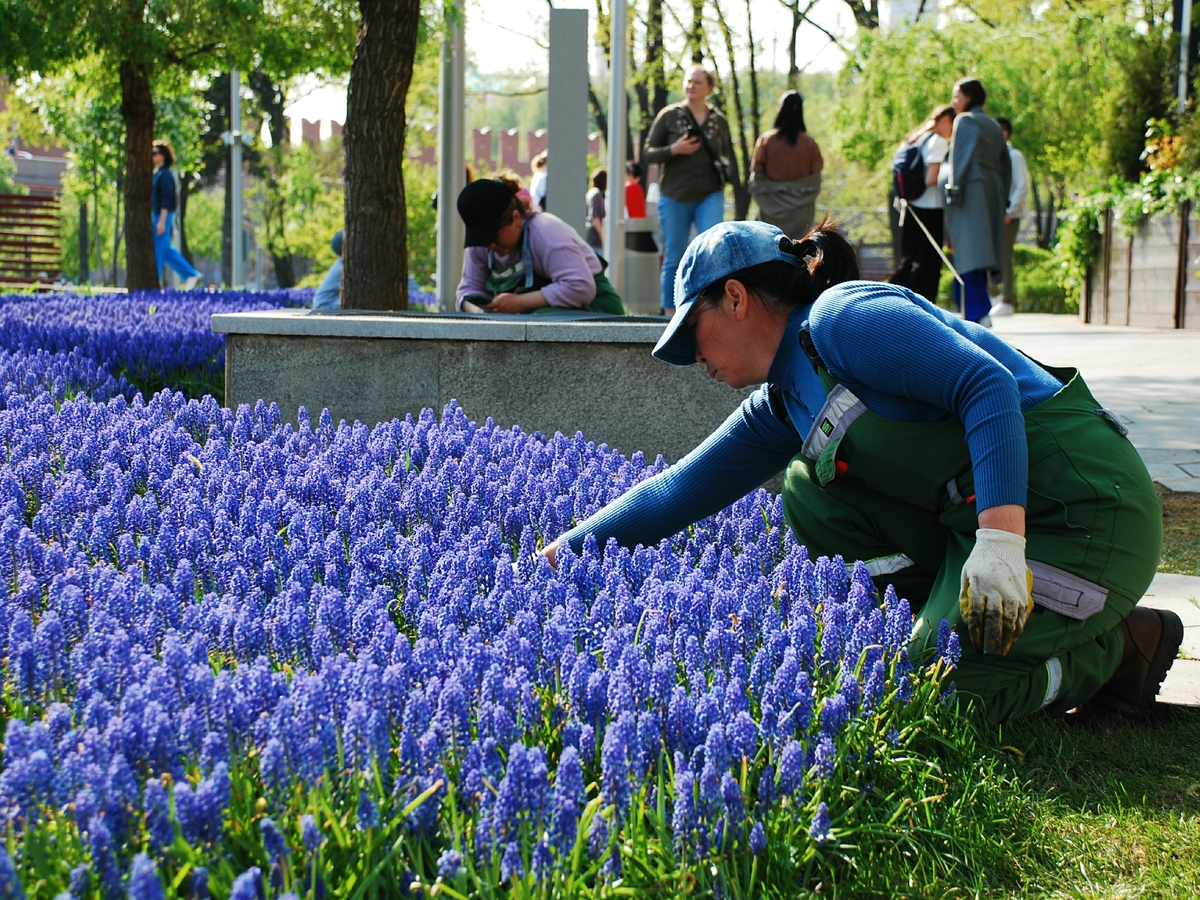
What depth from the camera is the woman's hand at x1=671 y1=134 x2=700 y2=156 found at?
34.4 feet

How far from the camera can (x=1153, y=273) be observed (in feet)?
57.4

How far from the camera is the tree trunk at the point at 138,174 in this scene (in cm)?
1528

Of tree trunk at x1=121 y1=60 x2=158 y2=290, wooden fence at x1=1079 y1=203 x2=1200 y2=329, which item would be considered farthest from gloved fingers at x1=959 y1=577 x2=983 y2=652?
wooden fence at x1=1079 y1=203 x2=1200 y2=329

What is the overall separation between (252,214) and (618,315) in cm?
5494

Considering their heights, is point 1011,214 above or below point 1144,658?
above

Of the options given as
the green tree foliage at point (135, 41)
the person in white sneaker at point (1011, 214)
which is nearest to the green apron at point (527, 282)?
the person in white sneaker at point (1011, 214)

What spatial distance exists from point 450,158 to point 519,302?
3.95 meters

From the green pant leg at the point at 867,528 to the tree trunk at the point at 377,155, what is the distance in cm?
617

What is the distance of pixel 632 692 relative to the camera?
2406 mm

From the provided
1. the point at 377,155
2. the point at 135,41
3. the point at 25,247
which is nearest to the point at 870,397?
the point at 377,155

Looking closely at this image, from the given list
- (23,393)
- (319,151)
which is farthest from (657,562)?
(319,151)

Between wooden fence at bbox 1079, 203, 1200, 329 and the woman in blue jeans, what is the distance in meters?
8.33

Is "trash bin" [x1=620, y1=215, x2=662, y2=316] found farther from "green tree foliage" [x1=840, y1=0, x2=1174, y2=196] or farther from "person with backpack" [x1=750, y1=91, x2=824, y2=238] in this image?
"green tree foliage" [x1=840, y1=0, x2=1174, y2=196]

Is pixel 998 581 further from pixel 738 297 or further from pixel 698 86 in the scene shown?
pixel 698 86
